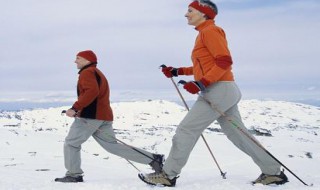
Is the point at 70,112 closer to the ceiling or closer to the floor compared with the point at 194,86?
closer to the floor

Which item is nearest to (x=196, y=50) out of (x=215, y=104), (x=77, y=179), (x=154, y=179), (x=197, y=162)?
(x=215, y=104)

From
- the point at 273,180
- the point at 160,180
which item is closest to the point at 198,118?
the point at 160,180

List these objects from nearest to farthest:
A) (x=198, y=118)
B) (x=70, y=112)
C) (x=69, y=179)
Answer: (x=198, y=118), (x=70, y=112), (x=69, y=179)

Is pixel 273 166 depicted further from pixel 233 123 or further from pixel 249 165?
pixel 249 165

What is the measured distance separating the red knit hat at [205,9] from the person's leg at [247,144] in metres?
1.30

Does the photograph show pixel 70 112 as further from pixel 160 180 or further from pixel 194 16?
pixel 194 16

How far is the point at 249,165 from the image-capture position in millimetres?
11078

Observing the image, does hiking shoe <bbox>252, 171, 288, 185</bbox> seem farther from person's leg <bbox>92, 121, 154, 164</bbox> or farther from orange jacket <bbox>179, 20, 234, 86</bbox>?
person's leg <bbox>92, 121, 154, 164</bbox>

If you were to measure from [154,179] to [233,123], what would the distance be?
4.30 ft

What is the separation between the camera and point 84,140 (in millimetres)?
7133

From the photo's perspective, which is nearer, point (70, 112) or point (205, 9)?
point (205, 9)

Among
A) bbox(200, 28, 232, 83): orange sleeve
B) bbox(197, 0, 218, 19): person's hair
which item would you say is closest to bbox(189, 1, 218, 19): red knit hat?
bbox(197, 0, 218, 19): person's hair

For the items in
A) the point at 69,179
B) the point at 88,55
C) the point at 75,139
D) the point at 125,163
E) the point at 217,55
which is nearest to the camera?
the point at 217,55

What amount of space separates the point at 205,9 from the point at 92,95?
6.84 feet
